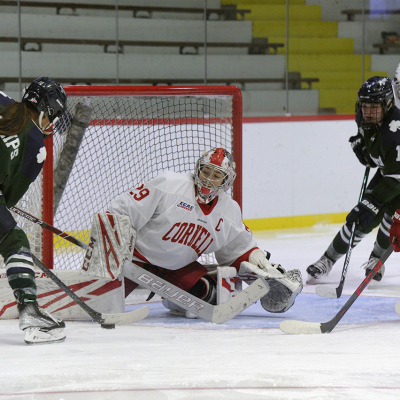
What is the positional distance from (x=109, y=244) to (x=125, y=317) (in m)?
0.30

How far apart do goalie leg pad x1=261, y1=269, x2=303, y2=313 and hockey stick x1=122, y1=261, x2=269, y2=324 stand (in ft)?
0.42

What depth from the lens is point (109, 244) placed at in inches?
111

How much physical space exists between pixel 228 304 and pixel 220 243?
26cm

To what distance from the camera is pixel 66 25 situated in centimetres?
585

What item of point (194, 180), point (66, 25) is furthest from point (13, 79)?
point (194, 180)

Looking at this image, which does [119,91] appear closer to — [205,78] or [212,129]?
[212,129]

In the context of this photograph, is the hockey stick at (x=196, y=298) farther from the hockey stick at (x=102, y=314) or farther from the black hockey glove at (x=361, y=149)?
the black hockey glove at (x=361, y=149)

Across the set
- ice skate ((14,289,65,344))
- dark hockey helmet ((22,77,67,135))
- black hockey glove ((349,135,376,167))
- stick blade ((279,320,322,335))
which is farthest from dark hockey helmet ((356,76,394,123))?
ice skate ((14,289,65,344))

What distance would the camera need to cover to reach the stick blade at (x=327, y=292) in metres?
3.51

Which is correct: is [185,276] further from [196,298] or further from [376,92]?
[376,92]

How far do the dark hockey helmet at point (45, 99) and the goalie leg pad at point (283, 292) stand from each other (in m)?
1.11

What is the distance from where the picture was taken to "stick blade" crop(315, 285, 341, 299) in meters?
3.51

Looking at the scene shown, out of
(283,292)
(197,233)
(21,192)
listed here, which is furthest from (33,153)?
(283,292)

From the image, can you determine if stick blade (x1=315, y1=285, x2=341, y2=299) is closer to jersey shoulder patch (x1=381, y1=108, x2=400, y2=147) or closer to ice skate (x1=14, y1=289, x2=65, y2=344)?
jersey shoulder patch (x1=381, y1=108, x2=400, y2=147)
